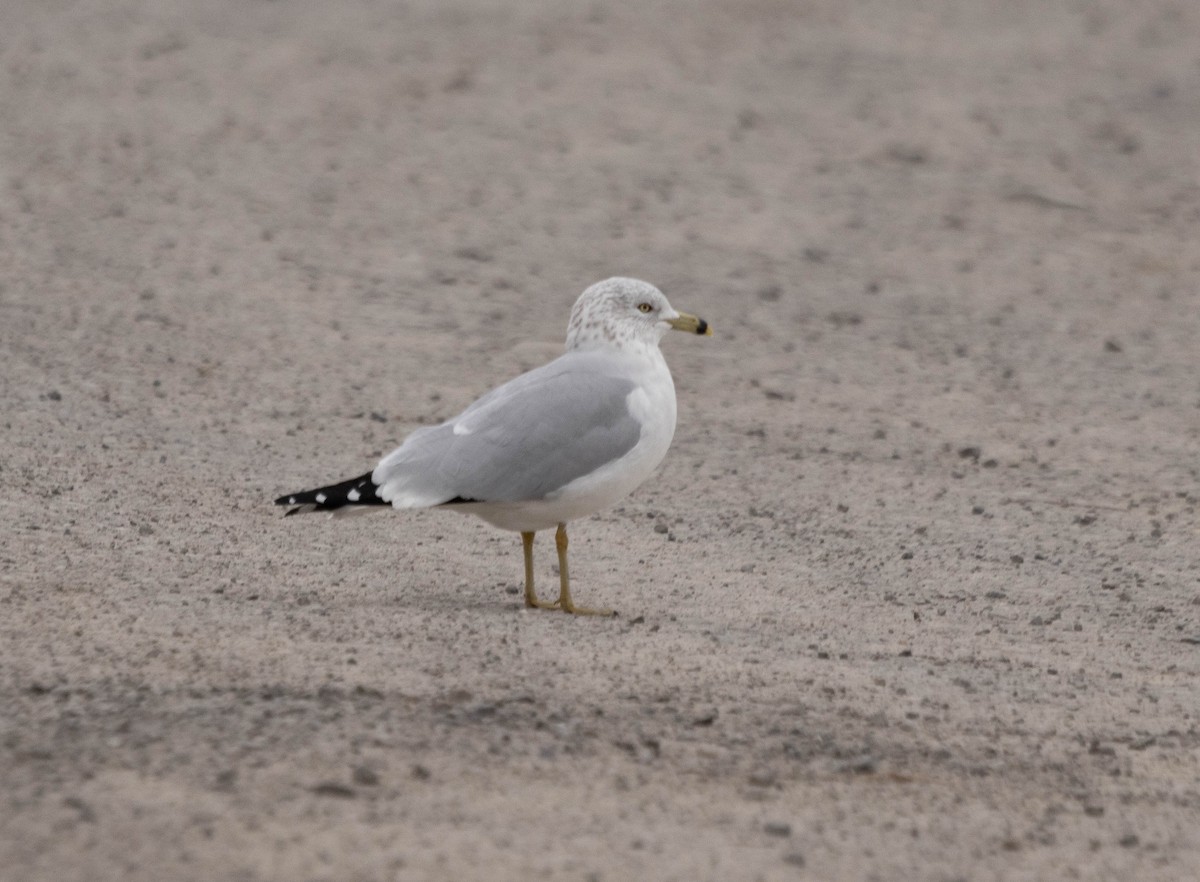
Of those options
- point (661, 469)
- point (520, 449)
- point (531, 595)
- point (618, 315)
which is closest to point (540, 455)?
point (520, 449)

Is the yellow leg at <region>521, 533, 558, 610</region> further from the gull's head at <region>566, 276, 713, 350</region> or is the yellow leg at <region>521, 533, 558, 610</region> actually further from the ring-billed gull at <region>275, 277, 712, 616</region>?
the gull's head at <region>566, 276, 713, 350</region>

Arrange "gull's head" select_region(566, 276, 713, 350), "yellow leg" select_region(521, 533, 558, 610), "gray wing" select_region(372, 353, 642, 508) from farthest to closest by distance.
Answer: "gull's head" select_region(566, 276, 713, 350)
"yellow leg" select_region(521, 533, 558, 610)
"gray wing" select_region(372, 353, 642, 508)

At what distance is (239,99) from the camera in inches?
567

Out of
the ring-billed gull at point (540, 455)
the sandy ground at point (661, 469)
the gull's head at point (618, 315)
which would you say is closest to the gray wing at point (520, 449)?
the ring-billed gull at point (540, 455)

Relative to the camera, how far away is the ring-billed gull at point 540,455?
611 cm

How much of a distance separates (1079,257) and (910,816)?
26.5ft

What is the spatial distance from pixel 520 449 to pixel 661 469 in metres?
2.46

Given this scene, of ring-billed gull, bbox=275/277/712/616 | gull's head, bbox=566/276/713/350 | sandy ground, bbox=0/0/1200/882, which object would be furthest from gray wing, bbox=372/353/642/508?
sandy ground, bbox=0/0/1200/882

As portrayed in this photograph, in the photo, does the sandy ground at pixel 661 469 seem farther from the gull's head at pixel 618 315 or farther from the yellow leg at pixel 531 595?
the gull's head at pixel 618 315

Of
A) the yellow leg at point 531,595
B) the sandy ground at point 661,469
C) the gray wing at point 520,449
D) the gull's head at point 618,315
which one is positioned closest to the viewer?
the sandy ground at point 661,469

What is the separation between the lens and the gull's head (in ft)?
21.5

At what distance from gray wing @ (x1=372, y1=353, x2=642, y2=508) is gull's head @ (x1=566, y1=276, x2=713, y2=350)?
305 millimetres

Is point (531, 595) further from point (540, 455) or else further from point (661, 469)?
point (661, 469)

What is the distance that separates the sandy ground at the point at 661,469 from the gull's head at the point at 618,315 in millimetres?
902
